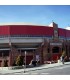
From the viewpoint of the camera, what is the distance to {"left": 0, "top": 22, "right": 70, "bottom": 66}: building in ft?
139

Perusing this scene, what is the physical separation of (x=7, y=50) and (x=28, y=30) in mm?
4396

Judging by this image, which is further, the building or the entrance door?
the building

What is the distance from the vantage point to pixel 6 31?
138ft

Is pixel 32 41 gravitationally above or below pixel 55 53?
above

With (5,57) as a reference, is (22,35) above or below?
above

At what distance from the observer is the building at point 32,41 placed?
42.4 metres

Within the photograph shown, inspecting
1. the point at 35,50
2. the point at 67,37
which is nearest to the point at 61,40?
the point at 67,37

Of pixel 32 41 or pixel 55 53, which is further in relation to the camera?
pixel 32 41

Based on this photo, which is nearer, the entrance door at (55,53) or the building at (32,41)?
the entrance door at (55,53)

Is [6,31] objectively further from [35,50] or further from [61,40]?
[61,40]

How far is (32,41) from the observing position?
4406 cm
